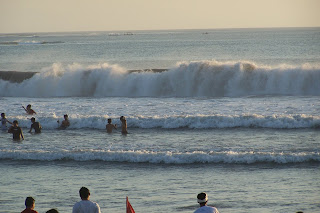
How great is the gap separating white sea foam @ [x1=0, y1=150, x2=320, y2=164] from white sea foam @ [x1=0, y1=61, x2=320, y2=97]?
17412 mm

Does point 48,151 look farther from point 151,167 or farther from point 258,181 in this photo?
point 258,181

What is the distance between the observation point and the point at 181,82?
120 ft

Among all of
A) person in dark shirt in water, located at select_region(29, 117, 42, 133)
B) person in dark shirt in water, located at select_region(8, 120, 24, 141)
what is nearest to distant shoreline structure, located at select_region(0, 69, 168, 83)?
person in dark shirt in water, located at select_region(29, 117, 42, 133)

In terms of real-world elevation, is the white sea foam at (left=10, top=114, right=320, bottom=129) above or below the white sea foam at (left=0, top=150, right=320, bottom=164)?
above

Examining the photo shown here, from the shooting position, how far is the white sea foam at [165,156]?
50.7ft

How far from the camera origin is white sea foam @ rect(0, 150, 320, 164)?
50.7 feet

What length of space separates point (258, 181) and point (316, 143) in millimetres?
5440

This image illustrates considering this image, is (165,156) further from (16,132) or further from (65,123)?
(65,123)

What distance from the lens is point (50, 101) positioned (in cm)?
3158

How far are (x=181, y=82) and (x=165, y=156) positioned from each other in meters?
20.9

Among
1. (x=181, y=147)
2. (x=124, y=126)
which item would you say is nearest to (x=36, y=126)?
(x=124, y=126)

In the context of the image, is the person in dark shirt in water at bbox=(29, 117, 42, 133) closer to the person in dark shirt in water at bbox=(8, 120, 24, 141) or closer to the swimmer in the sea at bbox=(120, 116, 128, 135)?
the person in dark shirt in water at bbox=(8, 120, 24, 141)

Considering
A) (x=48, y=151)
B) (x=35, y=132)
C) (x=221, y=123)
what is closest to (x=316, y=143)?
(x=221, y=123)

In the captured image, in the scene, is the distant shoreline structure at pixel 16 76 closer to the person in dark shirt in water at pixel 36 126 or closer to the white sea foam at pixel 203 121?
the white sea foam at pixel 203 121
